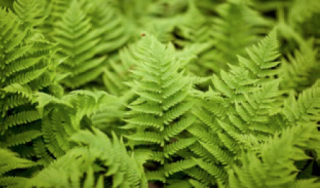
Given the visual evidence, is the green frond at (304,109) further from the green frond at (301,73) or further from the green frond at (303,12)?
the green frond at (303,12)

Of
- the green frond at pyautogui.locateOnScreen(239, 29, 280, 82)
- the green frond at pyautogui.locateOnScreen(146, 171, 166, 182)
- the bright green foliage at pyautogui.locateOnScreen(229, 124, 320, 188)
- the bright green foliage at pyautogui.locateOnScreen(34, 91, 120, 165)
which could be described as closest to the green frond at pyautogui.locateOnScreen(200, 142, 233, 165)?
the bright green foliage at pyautogui.locateOnScreen(229, 124, 320, 188)

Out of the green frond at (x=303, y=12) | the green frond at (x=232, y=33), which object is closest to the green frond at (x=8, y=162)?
the green frond at (x=232, y=33)

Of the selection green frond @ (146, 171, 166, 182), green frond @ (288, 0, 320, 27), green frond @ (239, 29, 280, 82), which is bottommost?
green frond @ (146, 171, 166, 182)

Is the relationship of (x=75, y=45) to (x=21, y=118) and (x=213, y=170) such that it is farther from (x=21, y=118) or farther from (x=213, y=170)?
(x=213, y=170)

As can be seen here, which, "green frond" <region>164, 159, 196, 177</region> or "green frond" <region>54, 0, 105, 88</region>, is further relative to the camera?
"green frond" <region>54, 0, 105, 88</region>

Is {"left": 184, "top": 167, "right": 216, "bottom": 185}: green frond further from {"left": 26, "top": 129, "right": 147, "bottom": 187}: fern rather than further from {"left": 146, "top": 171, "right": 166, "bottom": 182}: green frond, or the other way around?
{"left": 26, "top": 129, "right": 147, "bottom": 187}: fern

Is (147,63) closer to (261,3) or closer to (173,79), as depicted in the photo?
(173,79)

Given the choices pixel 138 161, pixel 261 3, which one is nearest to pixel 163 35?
pixel 138 161

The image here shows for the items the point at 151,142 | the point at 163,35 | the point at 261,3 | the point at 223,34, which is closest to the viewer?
the point at 151,142

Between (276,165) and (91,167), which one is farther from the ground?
(91,167)

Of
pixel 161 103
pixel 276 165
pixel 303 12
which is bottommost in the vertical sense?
pixel 276 165

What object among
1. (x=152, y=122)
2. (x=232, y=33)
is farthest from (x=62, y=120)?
(x=232, y=33)
